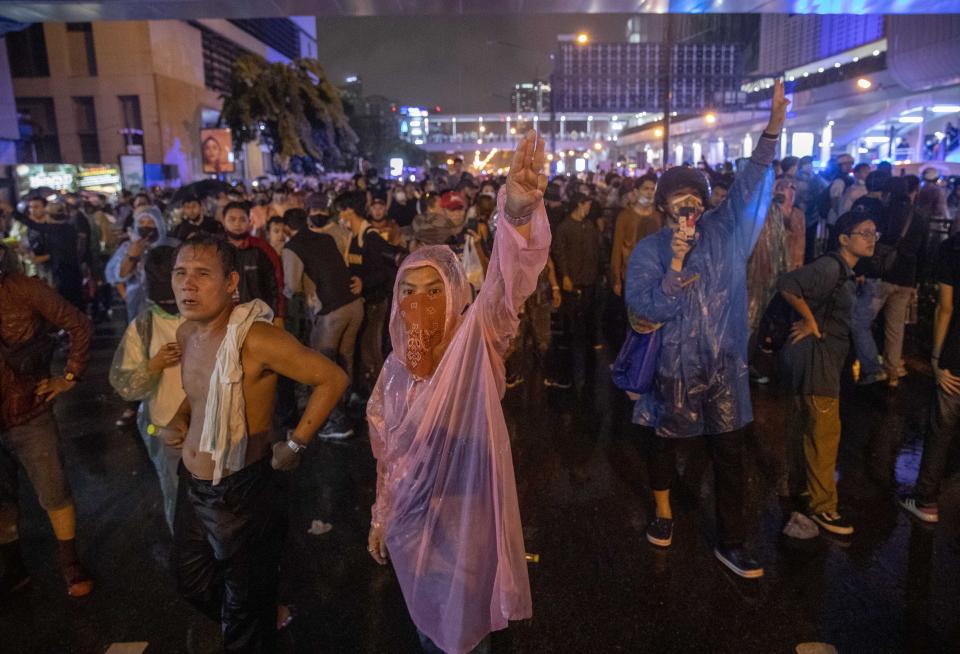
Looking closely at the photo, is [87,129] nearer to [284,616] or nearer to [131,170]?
[131,170]

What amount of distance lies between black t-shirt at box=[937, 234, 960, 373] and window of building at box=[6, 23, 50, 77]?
146 feet

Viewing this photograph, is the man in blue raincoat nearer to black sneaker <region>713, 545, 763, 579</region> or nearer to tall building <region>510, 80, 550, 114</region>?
black sneaker <region>713, 545, 763, 579</region>

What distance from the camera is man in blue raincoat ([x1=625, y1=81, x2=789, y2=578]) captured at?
342cm

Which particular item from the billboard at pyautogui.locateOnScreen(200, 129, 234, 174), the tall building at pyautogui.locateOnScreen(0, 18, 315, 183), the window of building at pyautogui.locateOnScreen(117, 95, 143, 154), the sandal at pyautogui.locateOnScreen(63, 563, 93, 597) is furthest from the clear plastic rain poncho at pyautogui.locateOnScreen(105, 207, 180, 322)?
the window of building at pyautogui.locateOnScreen(117, 95, 143, 154)

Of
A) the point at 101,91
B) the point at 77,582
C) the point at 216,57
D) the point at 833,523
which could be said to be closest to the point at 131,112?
the point at 101,91

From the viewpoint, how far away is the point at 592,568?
3.80m

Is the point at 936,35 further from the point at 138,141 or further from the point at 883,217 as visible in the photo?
the point at 138,141

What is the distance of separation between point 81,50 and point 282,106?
17697 millimetres

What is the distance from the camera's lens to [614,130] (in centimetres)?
11238

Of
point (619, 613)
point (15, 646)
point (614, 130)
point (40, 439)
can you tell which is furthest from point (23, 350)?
point (614, 130)

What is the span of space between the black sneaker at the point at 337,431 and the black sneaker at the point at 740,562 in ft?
Answer: 10.5

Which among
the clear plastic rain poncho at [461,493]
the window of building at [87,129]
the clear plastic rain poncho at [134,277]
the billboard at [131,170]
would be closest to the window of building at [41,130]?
the window of building at [87,129]

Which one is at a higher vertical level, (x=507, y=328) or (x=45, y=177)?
(x=45, y=177)

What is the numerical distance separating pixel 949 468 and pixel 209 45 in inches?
1915
